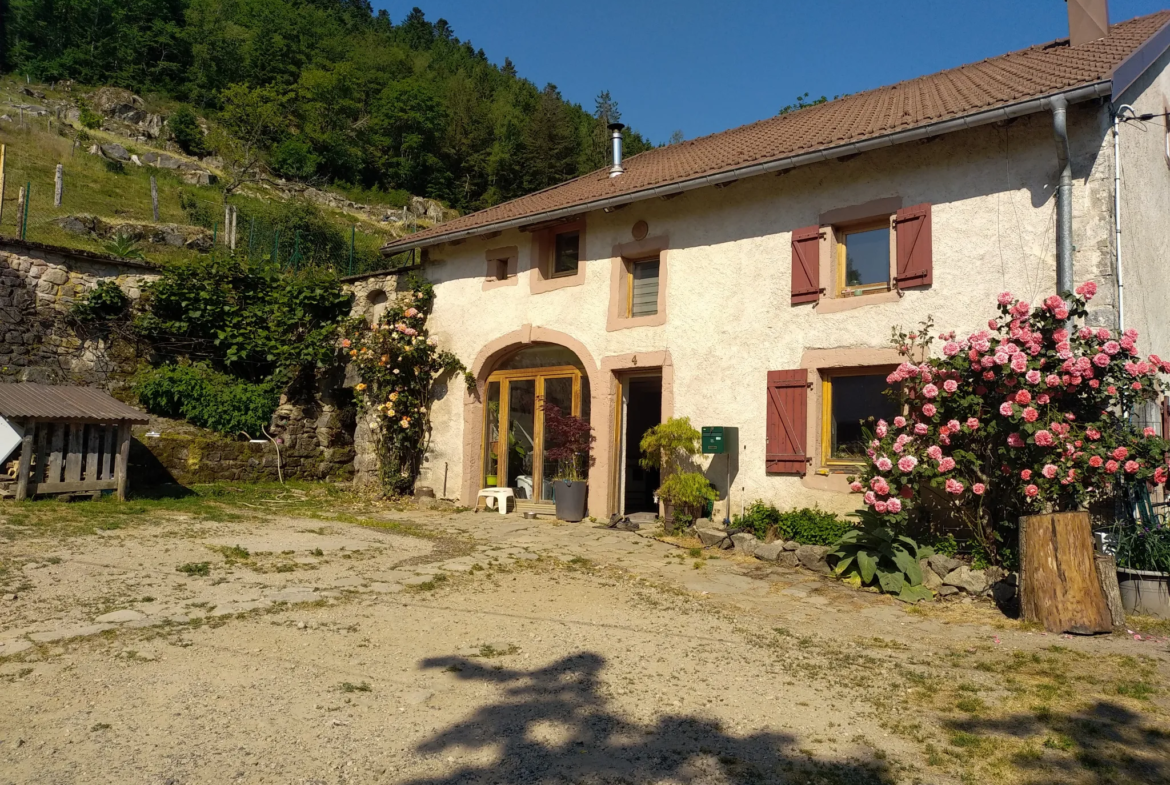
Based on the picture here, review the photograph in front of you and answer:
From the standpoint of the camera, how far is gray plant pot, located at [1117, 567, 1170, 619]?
5.47 m

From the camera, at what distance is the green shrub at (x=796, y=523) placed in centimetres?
743

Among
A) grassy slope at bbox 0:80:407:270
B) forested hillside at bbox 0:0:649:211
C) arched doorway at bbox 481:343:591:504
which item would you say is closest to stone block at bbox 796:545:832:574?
arched doorway at bbox 481:343:591:504

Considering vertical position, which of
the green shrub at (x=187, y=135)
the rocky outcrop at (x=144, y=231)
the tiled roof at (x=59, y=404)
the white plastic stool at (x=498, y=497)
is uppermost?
the green shrub at (x=187, y=135)

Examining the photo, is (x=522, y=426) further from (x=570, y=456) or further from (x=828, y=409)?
(x=828, y=409)

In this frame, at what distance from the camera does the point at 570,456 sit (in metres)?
10.1

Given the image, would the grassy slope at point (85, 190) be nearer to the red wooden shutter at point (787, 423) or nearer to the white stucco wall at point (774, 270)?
the white stucco wall at point (774, 270)

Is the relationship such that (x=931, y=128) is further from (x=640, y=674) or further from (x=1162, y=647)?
(x=640, y=674)

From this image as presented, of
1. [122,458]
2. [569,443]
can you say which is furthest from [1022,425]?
[122,458]

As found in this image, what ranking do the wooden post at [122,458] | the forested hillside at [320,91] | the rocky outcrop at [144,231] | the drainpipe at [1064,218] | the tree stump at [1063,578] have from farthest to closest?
the forested hillside at [320,91]
the rocky outcrop at [144,231]
the wooden post at [122,458]
the drainpipe at [1064,218]
the tree stump at [1063,578]

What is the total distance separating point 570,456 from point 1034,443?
18.4 ft

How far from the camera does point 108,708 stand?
123 inches

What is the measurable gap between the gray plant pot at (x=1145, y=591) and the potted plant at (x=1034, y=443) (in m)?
0.59

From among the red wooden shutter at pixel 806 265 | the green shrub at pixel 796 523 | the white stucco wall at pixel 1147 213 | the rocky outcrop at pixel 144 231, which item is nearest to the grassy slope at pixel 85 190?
the rocky outcrop at pixel 144 231

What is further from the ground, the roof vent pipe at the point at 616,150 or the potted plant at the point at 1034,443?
the roof vent pipe at the point at 616,150
